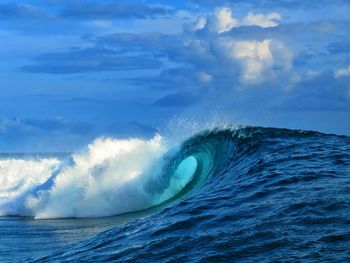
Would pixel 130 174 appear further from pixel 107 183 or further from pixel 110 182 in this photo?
pixel 107 183

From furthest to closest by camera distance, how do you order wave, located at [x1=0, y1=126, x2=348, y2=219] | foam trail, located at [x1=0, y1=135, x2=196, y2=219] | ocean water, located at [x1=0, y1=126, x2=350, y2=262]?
foam trail, located at [x1=0, y1=135, x2=196, y2=219] → wave, located at [x1=0, y1=126, x2=348, y2=219] → ocean water, located at [x1=0, y1=126, x2=350, y2=262]

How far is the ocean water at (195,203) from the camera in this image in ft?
27.9

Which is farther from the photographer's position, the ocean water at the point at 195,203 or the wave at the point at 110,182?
the wave at the point at 110,182

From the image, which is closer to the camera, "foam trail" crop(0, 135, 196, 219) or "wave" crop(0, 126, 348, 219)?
"wave" crop(0, 126, 348, 219)

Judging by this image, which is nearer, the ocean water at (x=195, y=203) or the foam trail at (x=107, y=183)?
the ocean water at (x=195, y=203)

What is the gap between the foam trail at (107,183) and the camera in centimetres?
1970

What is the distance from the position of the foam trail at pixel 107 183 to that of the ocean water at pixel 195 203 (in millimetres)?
43

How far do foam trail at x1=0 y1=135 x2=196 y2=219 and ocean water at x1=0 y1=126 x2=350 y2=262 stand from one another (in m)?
0.04

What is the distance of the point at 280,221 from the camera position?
30.1ft

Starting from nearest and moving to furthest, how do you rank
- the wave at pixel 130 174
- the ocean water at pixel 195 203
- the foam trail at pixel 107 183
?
the ocean water at pixel 195 203 → the wave at pixel 130 174 → the foam trail at pixel 107 183

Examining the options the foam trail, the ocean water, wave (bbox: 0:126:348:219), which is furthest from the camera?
the foam trail

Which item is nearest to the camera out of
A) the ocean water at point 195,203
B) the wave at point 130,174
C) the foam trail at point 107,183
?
the ocean water at point 195,203

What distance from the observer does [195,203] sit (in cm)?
1203

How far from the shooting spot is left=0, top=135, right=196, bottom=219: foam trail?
64.6ft
